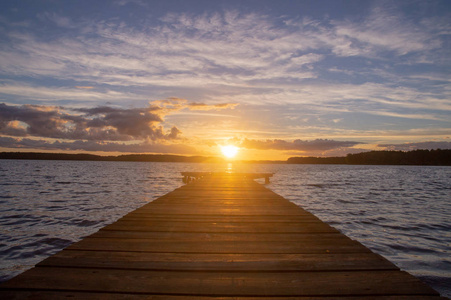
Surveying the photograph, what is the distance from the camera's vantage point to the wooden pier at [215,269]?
8.55 feet

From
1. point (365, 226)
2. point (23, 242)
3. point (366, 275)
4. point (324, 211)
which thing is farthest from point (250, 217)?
point (324, 211)

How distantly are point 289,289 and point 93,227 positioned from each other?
31.2ft

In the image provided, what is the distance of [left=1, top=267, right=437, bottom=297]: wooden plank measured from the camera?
2.64 meters

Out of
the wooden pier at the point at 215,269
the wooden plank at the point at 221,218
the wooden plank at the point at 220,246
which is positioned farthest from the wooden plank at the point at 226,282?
the wooden plank at the point at 221,218

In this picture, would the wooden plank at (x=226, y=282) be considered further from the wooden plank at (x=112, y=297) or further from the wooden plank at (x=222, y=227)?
the wooden plank at (x=222, y=227)

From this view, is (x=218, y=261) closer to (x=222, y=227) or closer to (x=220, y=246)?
(x=220, y=246)

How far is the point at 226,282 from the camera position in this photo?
2.85 metres

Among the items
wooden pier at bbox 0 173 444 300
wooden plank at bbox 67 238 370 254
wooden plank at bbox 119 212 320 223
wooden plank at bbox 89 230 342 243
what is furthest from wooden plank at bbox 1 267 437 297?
wooden plank at bbox 119 212 320 223

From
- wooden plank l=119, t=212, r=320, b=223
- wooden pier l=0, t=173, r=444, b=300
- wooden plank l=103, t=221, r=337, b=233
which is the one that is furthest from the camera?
wooden plank l=119, t=212, r=320, b=223

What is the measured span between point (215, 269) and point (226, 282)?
0.34m

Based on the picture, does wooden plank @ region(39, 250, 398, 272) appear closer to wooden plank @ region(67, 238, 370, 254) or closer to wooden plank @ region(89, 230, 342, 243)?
wooden plank @ region(67, 238, 370, 254)

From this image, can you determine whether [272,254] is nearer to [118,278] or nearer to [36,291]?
[118,278]

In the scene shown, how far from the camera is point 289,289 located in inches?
106

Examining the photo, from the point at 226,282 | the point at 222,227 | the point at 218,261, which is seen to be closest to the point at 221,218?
the point at 222,227
